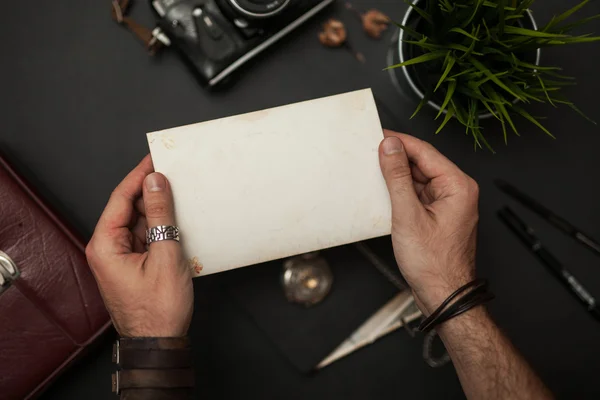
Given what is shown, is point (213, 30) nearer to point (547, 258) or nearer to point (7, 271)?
point (7, 271)

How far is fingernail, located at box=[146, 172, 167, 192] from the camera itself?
0.59 metres

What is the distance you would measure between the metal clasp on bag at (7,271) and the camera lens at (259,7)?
504 mm

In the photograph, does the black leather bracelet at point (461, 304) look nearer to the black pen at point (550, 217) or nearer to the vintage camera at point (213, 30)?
the black pen at point (550, 217)

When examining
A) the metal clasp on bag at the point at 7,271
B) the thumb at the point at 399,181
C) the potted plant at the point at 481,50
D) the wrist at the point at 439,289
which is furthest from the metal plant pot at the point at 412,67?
the metal clasp on bag at the point at 7,271

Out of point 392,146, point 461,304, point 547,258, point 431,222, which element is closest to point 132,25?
point 392,146

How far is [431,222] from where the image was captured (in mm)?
632

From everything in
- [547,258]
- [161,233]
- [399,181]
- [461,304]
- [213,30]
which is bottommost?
[547,258]

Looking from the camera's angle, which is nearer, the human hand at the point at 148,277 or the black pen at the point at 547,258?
the human hand at the point at 148,277

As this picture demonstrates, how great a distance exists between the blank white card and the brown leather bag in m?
0.19

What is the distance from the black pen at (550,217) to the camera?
744mm

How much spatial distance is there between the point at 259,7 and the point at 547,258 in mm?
645

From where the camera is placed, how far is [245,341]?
757mm

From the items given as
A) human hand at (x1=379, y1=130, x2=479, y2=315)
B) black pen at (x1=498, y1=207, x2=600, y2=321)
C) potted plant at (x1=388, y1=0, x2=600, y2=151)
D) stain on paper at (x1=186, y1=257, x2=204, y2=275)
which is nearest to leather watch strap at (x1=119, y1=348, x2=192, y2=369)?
stain on paper at (x1=186, y1=257, x2=204, y2=275)

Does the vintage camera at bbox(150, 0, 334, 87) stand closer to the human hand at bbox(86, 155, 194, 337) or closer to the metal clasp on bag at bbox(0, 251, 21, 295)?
the human hand at bbox(86, 155, 194, 337)
